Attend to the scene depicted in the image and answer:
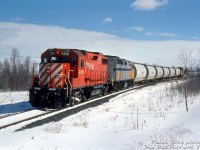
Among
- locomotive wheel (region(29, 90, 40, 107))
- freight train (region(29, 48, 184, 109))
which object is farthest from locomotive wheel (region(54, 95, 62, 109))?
locomotive wheel (region(29, 90, 40, 107))

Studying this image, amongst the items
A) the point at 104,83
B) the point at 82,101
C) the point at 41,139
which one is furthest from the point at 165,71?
the point at 41,139

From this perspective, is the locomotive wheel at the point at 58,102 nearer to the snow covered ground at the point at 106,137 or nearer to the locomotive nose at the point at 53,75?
the locomotive nose at the point at 53,75

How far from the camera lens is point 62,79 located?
705 inches

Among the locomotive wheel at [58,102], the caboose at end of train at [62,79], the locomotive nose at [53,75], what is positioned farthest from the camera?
the locomotive nose at [53,75]

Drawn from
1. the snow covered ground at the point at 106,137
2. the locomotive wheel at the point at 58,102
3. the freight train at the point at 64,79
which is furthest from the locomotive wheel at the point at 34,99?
the snow covered ground at the point at 106,137

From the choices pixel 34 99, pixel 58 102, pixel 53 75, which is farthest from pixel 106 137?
pixel 34 99

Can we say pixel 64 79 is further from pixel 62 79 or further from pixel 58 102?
pixel 58 102

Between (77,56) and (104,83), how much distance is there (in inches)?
325

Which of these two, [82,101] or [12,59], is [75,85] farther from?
[12,59]

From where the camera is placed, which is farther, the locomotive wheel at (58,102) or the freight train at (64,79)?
the freight train at (64,79)

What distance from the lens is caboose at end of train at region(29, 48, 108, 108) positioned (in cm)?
1773

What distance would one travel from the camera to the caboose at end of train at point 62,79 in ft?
58.2

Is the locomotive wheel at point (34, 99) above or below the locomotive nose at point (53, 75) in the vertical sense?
below

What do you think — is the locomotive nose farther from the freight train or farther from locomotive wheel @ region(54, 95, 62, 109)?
locomotive wheel @ region(54, 95, 62, 109)
